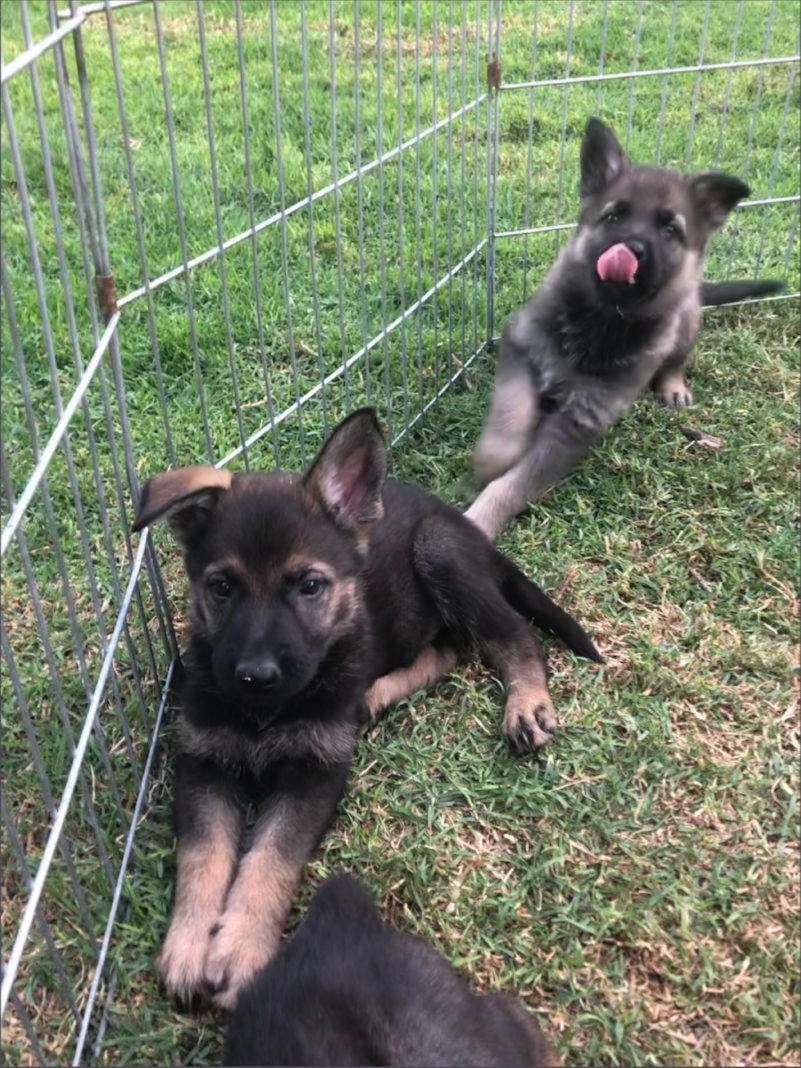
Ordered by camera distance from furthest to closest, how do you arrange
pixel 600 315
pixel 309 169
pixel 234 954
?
pixel 600 315, pixel 309 169, pixel 234 954

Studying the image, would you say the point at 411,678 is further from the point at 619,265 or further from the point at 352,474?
the point at 619,265

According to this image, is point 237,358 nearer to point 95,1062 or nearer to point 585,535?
point 585,535

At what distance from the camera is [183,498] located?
2357 millimetres

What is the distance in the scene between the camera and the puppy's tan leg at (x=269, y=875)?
222 centimetres

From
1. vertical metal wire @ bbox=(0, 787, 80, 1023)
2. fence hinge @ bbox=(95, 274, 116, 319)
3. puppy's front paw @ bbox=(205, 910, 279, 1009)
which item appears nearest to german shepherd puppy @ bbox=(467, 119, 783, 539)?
fence hinge @ bbox=(95, 274, 116, 319)

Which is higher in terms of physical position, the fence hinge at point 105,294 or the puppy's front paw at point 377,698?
the fence hinge at point 105,294

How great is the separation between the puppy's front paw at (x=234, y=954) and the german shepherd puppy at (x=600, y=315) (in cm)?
188

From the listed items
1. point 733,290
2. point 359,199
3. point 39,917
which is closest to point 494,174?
point 359,199

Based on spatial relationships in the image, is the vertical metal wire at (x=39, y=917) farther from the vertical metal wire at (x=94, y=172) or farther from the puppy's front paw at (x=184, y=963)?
the vertical metal wire at (x=94, y=172)

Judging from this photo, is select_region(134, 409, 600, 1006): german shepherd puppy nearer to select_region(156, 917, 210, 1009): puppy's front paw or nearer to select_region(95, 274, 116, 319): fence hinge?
select_region(156, 917, 210, 1009): puppy's front paw

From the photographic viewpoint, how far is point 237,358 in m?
4.35

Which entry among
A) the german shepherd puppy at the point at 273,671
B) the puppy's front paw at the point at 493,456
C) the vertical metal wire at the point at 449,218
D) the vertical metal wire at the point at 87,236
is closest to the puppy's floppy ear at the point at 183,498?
the german shepherd puppy at the point at 273,671

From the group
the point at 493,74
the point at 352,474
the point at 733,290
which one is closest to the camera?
the point at 352,474

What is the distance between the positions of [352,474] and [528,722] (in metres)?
0.81
